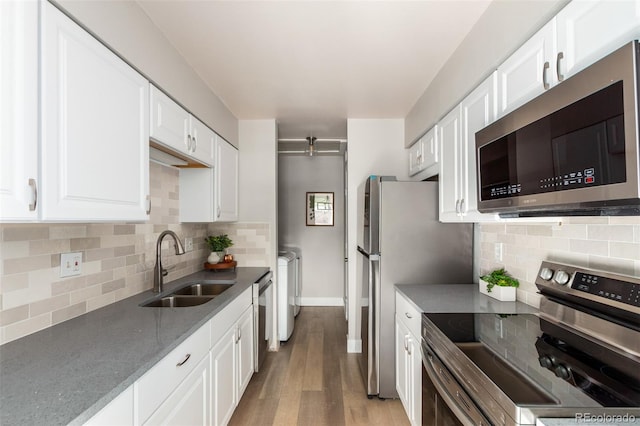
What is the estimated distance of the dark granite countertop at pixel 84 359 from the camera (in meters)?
0.82

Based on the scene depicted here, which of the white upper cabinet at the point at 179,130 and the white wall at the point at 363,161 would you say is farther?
the white wall at the point at 363,161

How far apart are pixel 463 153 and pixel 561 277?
810mm

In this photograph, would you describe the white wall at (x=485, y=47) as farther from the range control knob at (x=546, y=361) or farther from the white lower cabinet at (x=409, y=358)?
the white lower cabinet at (x=409, y=358)

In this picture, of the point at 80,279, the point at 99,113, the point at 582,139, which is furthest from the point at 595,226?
the point at 80,279

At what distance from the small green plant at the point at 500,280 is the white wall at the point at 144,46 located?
86.1 inches

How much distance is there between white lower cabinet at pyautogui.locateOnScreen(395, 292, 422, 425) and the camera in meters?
1.75

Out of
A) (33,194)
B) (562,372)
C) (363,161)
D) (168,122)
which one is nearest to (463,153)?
(562,372)

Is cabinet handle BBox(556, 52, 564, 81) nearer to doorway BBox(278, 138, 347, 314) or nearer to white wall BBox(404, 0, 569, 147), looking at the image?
white wall BBox(404, 0, 569, 147)

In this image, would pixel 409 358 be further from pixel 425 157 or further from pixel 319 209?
pixel 319 209

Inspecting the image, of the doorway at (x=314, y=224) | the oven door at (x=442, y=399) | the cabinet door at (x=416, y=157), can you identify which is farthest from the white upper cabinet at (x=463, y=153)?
the doorway at (x=314, y=224)

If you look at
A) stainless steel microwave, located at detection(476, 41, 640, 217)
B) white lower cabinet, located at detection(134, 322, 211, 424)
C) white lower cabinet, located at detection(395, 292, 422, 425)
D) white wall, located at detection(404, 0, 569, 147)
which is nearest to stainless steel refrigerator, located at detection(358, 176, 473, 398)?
white lower cabinet, located at detection(395, 292, 422, 425)

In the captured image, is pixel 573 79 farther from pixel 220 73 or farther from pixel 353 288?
pixel 353 288

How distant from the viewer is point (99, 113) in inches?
49.3

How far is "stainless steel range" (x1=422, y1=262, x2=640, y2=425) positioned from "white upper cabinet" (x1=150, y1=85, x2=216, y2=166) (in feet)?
5.61
